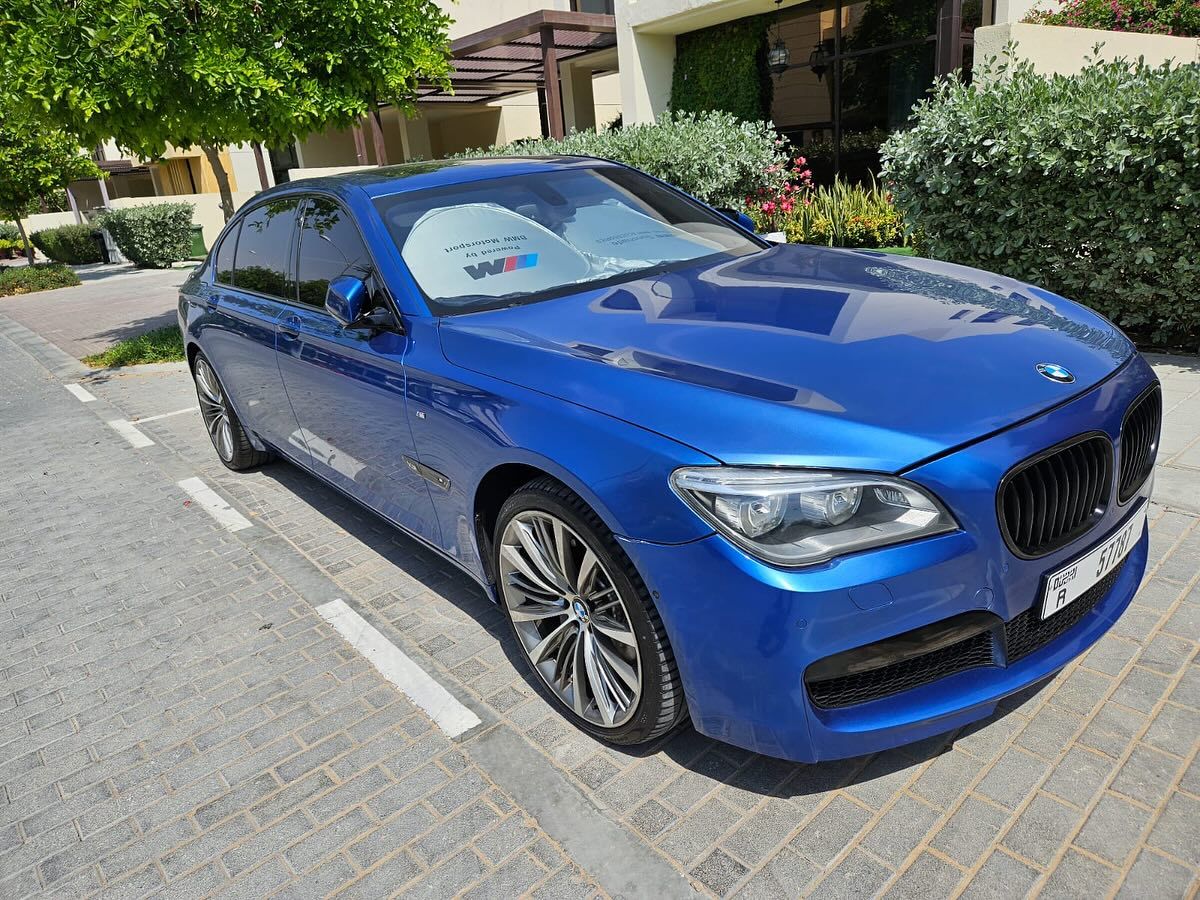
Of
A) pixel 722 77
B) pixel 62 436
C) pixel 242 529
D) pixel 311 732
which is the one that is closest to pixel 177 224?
pixel 722 77

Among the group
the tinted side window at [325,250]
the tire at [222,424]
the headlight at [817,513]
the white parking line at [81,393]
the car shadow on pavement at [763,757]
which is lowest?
the car shadow on pavement at [763,757]

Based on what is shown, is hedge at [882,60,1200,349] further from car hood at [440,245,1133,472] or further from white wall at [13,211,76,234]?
white wall at [13,211,76,234]

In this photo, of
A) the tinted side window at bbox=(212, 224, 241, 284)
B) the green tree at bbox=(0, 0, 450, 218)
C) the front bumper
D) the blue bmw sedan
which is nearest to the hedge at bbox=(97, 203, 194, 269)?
the green tree at bbox=(0, 0, 450, 218)

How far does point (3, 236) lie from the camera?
1382 inches

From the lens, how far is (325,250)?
12.5ft

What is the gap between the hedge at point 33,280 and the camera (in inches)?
798

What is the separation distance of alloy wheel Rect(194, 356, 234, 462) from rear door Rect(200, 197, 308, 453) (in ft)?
0.81

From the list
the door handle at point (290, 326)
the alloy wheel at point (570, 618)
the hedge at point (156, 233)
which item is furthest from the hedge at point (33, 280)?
the alloy wheel at point (570, 618)

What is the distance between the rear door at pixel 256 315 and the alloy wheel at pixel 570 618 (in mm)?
1970

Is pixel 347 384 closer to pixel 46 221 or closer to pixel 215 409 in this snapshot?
pixel 215 409

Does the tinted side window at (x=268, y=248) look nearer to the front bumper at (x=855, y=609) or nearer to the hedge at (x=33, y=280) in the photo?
the front bumper at (x=855, y=609)

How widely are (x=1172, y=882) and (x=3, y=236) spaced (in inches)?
1703

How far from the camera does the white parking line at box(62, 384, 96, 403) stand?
28.0ft

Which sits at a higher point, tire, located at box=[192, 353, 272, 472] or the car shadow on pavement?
tire, located at box=[192, 353, 272, 472]
